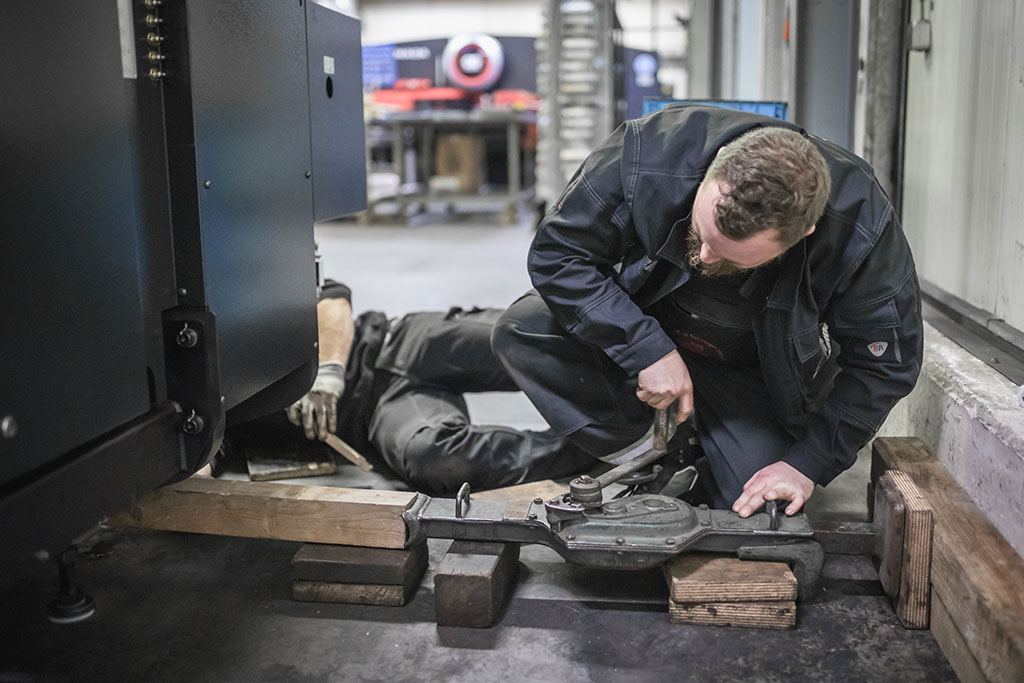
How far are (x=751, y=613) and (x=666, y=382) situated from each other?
0.42m

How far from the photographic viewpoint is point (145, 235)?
1.36 m

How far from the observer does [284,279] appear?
1.70 metres

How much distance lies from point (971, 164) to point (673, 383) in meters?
0.97

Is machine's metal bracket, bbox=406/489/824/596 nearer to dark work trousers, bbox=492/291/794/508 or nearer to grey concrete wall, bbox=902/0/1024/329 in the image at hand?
dark work trousers, bbox=492/291/794/508

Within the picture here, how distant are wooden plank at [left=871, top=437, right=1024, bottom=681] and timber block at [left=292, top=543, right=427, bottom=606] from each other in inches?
35.8

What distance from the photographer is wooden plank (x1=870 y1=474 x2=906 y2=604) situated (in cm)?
165

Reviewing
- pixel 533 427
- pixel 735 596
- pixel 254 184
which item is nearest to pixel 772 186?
pixel 735 596

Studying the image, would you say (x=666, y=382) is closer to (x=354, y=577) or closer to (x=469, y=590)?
(x=469, y=590)

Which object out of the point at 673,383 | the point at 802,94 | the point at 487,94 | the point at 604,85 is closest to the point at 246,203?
the point at 673,383

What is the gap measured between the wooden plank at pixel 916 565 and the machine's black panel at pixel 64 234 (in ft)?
4.10

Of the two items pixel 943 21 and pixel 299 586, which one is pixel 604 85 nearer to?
pixel 943 21

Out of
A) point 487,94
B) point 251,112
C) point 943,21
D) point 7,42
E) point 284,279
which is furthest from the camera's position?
point 487,94

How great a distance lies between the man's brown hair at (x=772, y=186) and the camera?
147 cm

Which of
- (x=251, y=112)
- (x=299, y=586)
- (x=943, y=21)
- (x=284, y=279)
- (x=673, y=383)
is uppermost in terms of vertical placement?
(x=943, y=21)
